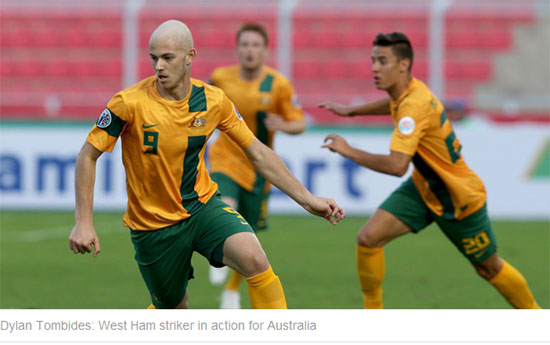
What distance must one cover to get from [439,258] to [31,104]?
8313mm

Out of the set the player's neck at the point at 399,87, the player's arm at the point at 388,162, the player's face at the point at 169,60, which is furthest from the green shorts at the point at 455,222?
the player's face at the point at 169,60

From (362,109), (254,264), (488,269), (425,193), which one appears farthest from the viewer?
(362,109)

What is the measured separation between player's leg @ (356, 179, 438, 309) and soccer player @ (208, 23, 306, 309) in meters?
1.28

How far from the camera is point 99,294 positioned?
722cm

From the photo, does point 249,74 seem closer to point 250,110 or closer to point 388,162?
point 250,110

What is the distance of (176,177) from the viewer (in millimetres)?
4750

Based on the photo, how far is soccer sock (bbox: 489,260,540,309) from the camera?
5.95 metres

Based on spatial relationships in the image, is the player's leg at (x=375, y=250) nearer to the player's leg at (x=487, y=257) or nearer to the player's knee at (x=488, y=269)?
the player's leg at (x=487, y=257)

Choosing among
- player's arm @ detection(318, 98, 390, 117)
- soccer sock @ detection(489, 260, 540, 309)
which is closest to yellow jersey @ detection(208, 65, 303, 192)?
player's arm @ detection(318, 98, 390, 117)

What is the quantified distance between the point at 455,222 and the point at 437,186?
0.28 meters

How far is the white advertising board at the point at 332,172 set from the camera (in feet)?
41.8

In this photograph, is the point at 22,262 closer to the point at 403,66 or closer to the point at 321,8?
the point at 403,66

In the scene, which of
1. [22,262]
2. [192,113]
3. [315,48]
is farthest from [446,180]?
[315,48]

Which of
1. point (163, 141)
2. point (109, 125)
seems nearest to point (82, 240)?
point (109, 125)
